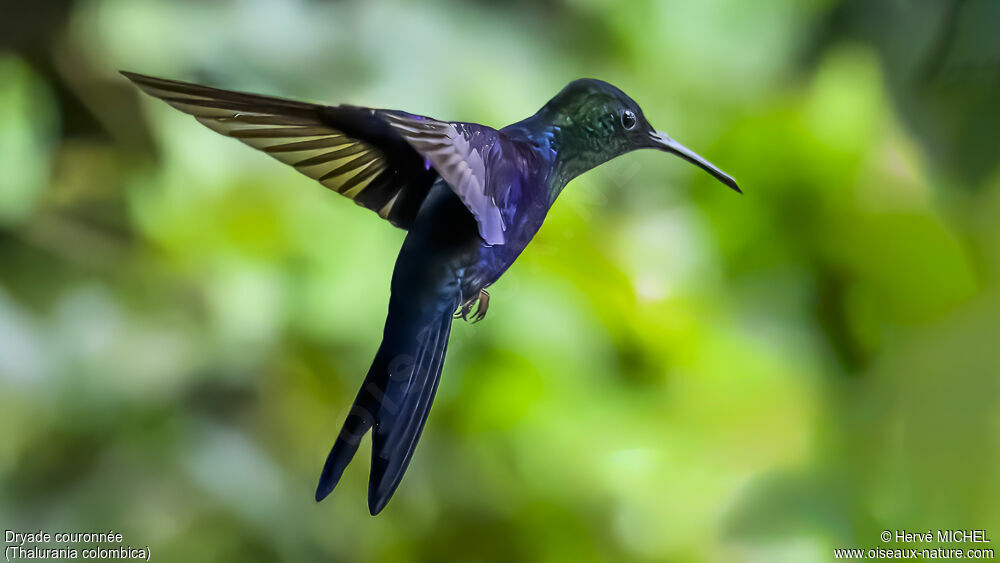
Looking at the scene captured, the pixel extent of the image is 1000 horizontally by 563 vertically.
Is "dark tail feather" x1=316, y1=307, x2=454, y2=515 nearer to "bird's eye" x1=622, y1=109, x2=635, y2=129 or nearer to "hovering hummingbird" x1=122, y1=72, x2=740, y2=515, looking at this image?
"hovering hummingbird" x1=122, y1=72, x2=740, y2=515

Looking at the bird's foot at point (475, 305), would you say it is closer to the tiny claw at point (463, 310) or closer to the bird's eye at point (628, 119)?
the tiny claw at point (463, 310)

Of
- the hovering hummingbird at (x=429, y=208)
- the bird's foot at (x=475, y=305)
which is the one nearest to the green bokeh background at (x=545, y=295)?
the bird's foot at (x=475, y=305)

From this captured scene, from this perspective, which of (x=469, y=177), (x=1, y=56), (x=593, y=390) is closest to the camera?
(x=469, y=177)

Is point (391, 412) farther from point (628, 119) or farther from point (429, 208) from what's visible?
point (628, 119)

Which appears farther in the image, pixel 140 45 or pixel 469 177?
pixel 140 45

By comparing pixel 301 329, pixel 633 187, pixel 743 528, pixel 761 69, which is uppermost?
pixel 761 69

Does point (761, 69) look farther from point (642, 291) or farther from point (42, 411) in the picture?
point (42, 411)

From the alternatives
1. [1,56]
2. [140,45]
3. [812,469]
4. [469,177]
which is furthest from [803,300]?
[1,56]
